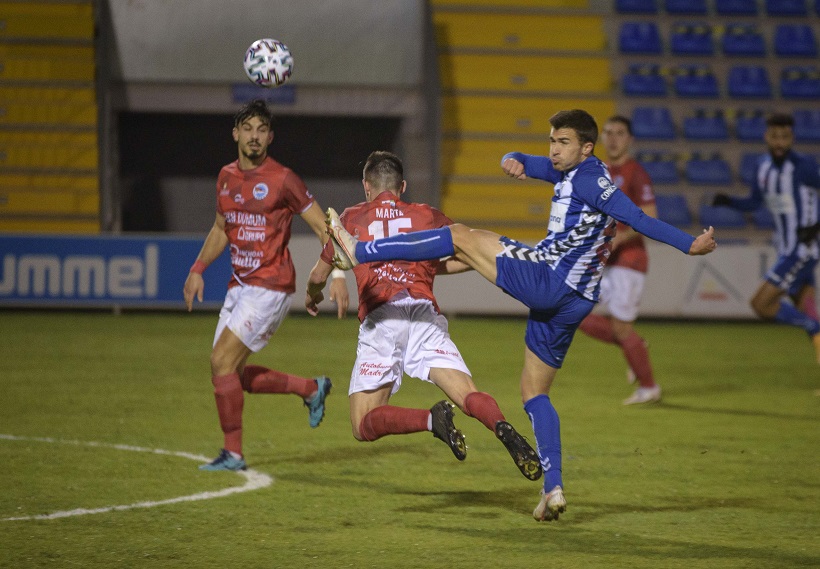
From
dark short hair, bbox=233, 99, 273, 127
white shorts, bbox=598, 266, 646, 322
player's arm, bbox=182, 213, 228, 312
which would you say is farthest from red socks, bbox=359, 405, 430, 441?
white shorts, bbox=598, 266, 646, 322

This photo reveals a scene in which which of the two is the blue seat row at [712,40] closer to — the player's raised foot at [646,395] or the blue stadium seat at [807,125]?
the blue stadium seat at [807,125]

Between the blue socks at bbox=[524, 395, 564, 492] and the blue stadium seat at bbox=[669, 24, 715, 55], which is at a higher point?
the blue stadium seat at bbox=[669, 24, 715, 55]

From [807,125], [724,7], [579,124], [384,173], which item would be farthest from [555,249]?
[724,7]

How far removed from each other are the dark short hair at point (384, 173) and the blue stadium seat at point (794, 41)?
54.6 feet

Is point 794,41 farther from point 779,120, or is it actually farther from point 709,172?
point 779,120

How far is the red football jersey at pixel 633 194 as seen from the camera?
9867 millimetres

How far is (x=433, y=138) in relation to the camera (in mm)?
18781

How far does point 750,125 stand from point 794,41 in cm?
207

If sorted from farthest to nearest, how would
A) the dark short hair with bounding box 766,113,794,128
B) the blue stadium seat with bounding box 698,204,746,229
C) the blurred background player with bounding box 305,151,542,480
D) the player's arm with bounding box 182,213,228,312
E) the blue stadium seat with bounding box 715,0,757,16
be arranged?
the blue stadium seat with bounding box 715,0,757,16, the blue stadium seat with bounding box 698,204,746,229, the dark short hair with bounding box 766,113,794,128, the player's arm with bounding box 182,213,228,312, the blurred background player with bounding box 305,151,542,480

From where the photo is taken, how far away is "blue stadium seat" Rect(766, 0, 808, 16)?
21219mm

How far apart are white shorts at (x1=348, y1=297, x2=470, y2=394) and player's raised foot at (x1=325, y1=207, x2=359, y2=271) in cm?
39

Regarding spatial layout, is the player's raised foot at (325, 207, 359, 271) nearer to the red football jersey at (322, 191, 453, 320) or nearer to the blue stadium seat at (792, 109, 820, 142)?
the red football jersey at (322, 191, 453, 320)

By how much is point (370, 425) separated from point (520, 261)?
1103 mm

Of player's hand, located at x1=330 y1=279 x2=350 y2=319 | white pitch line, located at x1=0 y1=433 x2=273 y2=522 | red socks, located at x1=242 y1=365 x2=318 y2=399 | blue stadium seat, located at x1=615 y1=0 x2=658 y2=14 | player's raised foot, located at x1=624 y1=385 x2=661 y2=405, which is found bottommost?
player's raised foot, located at x1=624 y1=385 x2=661 y2=405
